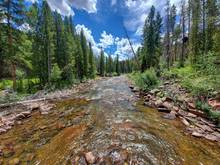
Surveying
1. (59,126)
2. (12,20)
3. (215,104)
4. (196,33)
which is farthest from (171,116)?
(196,33)

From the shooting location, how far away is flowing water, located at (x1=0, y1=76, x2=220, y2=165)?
4.50m

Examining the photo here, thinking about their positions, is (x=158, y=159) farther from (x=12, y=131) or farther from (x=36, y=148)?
(x=12, y=131)

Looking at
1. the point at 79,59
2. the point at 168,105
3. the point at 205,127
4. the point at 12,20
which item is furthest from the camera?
the point at 79,59

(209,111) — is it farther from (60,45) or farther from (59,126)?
(60,45)

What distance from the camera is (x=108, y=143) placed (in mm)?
5113

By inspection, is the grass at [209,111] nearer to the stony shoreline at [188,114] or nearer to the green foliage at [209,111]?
the green foliage at [209,111]

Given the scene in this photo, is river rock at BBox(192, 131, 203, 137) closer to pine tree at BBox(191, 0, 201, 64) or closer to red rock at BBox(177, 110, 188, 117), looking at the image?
red rock at BBox(177, 110, 188, 117)

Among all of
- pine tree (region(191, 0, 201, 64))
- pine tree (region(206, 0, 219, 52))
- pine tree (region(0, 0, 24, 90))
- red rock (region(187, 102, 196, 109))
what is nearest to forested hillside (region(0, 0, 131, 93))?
pine tree (region(0, 0, 24, 90))

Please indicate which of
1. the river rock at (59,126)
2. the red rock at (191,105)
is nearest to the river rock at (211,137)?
the red rock at (191,105)

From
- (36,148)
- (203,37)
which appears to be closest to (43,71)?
(36,148)

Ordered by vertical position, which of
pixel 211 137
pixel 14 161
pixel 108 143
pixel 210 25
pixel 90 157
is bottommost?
pixel 14 161

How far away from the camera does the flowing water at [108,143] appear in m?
4.50

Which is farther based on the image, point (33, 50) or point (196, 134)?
point (33, 50)

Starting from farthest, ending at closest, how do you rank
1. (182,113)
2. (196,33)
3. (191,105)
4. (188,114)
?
(196,33), (191,105), (182,113), (188,114)
